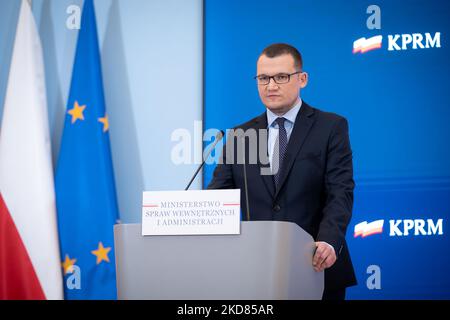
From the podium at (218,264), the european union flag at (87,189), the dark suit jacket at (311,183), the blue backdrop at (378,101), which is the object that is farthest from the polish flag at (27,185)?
the podium at (218,264)

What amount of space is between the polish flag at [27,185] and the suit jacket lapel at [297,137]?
6.64ft

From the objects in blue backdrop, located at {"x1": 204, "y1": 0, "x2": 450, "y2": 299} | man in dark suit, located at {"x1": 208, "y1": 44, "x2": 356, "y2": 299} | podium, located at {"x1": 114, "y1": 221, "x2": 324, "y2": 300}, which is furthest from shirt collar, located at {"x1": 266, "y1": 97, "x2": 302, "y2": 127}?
blue backdrop, located at {"x1": 204, "y1": 0, "x2": 450, "y2": 299}

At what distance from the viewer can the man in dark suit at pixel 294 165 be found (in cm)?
277

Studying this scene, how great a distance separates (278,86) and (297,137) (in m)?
0.27

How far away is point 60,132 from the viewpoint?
4492 millimetres

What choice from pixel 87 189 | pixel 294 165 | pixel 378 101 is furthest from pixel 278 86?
pixel 87 189

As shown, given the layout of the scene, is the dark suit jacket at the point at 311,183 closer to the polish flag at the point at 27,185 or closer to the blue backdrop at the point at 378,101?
the blue backdrop at the point at 378,101

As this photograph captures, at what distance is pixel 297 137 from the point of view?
2881 mm

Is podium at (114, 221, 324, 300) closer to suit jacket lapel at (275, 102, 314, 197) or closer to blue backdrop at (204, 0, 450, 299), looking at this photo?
suit jacket lapel at (275, 102, 314, 197)

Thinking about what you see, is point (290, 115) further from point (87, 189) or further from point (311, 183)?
point (87, 189)

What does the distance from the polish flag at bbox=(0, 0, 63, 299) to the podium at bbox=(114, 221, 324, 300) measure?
220 cm

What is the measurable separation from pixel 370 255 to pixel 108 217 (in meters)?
1.72
